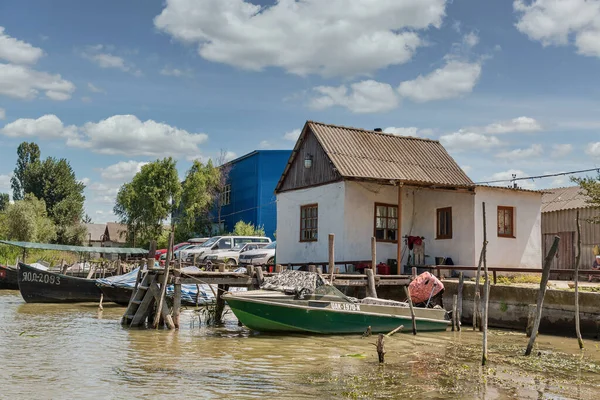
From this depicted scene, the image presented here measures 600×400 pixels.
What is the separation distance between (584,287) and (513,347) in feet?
17.9

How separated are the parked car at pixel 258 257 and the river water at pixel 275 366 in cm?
1044

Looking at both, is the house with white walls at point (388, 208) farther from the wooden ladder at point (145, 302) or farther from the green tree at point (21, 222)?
the green tree at point (21, 222)

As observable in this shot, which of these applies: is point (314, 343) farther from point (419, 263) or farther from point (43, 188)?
point (43, 188)

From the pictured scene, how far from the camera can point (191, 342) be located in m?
15.0

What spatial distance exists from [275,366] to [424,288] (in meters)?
7.76

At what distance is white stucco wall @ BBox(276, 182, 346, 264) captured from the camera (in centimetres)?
2281

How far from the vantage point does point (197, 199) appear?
45.9 metres

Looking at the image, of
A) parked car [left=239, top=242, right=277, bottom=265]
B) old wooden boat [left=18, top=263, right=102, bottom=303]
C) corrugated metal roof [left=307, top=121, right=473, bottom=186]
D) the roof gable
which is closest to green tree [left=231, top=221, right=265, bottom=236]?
parked car [left=239, top=242, right=277, bottom=265]

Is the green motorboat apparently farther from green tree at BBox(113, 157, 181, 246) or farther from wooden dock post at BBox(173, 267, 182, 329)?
green tree at BBox(113, 157, 181, 246)

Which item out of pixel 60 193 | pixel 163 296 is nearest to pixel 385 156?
pixel 163 296

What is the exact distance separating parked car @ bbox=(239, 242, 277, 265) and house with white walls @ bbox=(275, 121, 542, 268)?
7.26ft

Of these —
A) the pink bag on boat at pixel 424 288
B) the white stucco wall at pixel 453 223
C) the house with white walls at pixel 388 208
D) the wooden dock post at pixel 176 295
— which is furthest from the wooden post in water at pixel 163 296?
the white stucco wall at pixel 453 223

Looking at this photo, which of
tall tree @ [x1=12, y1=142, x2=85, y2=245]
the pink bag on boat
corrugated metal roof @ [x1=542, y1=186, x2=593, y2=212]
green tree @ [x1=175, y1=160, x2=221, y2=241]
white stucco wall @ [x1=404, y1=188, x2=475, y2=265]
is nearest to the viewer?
the pink bag on boat

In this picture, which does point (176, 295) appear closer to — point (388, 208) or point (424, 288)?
point (424, 288)
